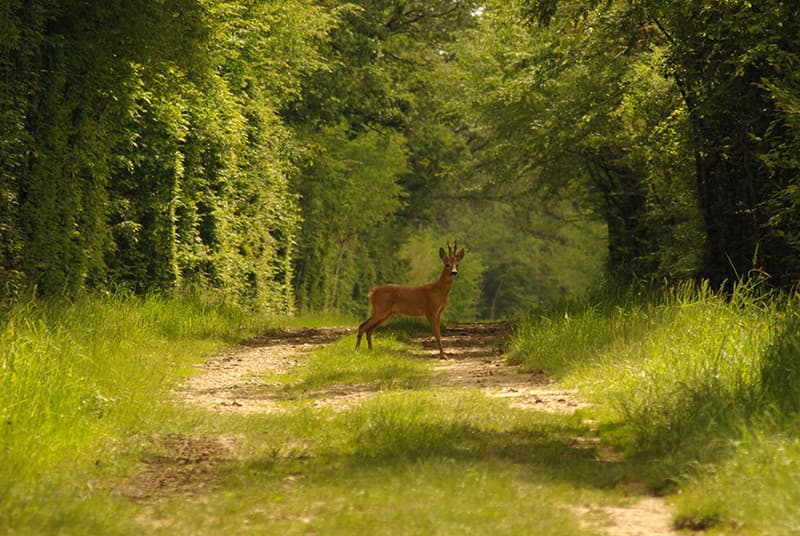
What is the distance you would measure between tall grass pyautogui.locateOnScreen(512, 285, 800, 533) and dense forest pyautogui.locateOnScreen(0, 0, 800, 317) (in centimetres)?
234

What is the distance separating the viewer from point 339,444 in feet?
29.1

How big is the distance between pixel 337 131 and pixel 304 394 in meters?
29.9

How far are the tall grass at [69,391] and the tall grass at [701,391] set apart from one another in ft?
13.2

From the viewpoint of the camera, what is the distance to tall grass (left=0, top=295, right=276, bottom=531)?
7.15 meters

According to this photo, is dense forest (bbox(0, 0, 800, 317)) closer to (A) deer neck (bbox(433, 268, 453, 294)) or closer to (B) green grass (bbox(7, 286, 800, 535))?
(B) green grass (bbox(7, 286, 800, 535))

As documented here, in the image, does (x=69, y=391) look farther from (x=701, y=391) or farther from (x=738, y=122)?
(x=738, y=122)

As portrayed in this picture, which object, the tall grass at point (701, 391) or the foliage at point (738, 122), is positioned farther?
the foliage at point (738, 122)

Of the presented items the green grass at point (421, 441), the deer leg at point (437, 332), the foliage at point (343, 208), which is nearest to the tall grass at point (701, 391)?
the green grass at point (421, 441)

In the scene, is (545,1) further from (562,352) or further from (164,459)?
(164,459)

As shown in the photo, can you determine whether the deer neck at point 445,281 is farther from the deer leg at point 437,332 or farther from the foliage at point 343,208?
the foliage at point 343,208

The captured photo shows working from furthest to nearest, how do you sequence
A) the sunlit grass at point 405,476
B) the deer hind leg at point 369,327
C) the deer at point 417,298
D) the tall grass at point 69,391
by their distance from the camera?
the deer at point 417,298 → the deer hind leg at point 369,327 → the tall grass at point 69,391 → the sunlit grass at point 405,476

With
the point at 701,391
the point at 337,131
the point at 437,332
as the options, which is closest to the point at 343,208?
the point at 337,131

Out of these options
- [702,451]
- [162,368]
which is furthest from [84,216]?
[702,451]

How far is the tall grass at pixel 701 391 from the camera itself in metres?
6.54
